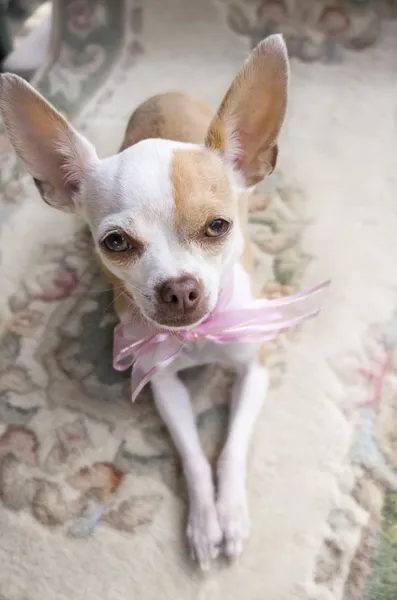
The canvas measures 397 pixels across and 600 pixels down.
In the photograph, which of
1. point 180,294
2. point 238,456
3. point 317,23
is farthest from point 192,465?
point 317,23

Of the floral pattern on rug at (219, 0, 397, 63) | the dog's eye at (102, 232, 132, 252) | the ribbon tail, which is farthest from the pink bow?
the floral pattern on rug at (219, 0, 397, 63)

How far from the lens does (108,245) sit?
3.37 ft

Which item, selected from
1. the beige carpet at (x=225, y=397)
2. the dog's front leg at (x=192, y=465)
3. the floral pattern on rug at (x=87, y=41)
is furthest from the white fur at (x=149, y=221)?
the floral pattern on rug at (x=87, y=41)

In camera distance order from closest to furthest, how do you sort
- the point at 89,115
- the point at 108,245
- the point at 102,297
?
the point at 108,245 → the point at 102,297 → the point at 89,115

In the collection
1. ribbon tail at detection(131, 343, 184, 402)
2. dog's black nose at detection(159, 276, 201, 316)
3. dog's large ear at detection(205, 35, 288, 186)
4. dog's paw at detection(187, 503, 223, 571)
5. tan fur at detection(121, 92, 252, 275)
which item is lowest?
dog's paw at detection(187, 503, 223, 571)

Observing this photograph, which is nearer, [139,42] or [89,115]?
[89,115]

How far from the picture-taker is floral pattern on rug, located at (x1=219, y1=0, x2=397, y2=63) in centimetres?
211

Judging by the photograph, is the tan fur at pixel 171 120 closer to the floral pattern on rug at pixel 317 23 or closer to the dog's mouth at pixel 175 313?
the dog's mouth at pixel 175 313

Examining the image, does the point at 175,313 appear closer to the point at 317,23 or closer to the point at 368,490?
the point at 368,490

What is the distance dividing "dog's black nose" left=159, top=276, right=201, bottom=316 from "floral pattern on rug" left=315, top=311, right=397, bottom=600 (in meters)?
0.52

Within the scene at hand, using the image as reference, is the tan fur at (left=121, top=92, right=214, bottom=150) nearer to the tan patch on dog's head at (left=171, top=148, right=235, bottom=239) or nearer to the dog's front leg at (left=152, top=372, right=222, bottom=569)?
the tan patch on dog's head at (left=171, top=148, right=235, bottom=239)

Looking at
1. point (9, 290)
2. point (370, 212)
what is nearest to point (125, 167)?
point (9, 290)

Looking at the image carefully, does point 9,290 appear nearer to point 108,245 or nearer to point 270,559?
point 108,245

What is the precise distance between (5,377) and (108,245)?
0.59 m
